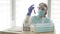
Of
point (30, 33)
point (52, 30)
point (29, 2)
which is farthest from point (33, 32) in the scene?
point (29, 2)

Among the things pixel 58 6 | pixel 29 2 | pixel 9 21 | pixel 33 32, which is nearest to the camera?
pixel 33 32

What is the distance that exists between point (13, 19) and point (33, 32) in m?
0.85

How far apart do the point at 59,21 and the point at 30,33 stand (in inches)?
23.1

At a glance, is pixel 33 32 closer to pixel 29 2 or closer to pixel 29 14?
pixel 29 14

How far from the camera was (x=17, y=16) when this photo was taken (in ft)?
6.73

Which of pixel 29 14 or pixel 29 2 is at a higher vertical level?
pixel 29 2

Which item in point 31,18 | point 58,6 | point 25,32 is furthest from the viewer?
point 58,6

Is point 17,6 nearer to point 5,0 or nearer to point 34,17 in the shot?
point 5,0

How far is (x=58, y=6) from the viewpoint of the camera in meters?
1.72

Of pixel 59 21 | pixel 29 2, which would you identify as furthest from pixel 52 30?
pixel 29 2

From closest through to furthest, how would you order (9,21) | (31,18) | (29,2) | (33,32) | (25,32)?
(33,32)
(25,32)
(31,18)
(29,2)
(9,21)

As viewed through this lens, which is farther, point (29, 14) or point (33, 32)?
point (29, 14)

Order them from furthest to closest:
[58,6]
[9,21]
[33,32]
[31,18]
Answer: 1. [9,21]
2. [58,6]
3. [31,18]
4. [33,32]

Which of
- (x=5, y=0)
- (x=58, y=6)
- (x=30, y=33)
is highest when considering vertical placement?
(x=5, y=0)
